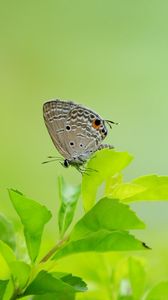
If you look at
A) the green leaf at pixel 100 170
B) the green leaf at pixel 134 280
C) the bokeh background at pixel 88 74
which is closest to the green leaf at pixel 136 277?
the green leaf at pixel 134 280

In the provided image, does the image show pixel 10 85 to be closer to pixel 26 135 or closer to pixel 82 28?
pixel 26 135

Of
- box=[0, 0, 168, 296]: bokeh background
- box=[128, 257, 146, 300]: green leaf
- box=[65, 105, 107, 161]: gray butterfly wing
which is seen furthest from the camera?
box=[0, 0, 168, 296]: bokeh background

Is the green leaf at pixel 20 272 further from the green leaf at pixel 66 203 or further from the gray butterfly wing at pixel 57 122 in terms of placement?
the gray butterfly wing at pixel 57 122

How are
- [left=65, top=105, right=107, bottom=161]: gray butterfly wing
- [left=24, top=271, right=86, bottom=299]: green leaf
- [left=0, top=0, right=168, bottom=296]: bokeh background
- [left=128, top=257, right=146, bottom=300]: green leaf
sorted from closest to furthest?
[left=24, top=271, right=86, bottom=299]: green leaf
[left=128, top=257, right=146, bottom=300]: green leaf
[left=65, top=105, right=107, bottom=161]: gray butterfly wing
[left=0, top=0, right=168, bottom=296]: bokeh background

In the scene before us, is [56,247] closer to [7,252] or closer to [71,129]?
[7,252]

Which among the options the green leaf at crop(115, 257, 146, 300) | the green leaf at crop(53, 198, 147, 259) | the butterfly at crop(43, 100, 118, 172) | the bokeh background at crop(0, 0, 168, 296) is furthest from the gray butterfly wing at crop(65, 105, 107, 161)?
the bokeh background at crop(0, 0, 168, 296)

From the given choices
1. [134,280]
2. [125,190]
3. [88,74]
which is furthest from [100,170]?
[88,74]

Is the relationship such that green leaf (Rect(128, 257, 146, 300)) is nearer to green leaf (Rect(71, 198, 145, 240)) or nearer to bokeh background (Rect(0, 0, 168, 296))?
green leaf (Rect(71, 198, 145, 240))
